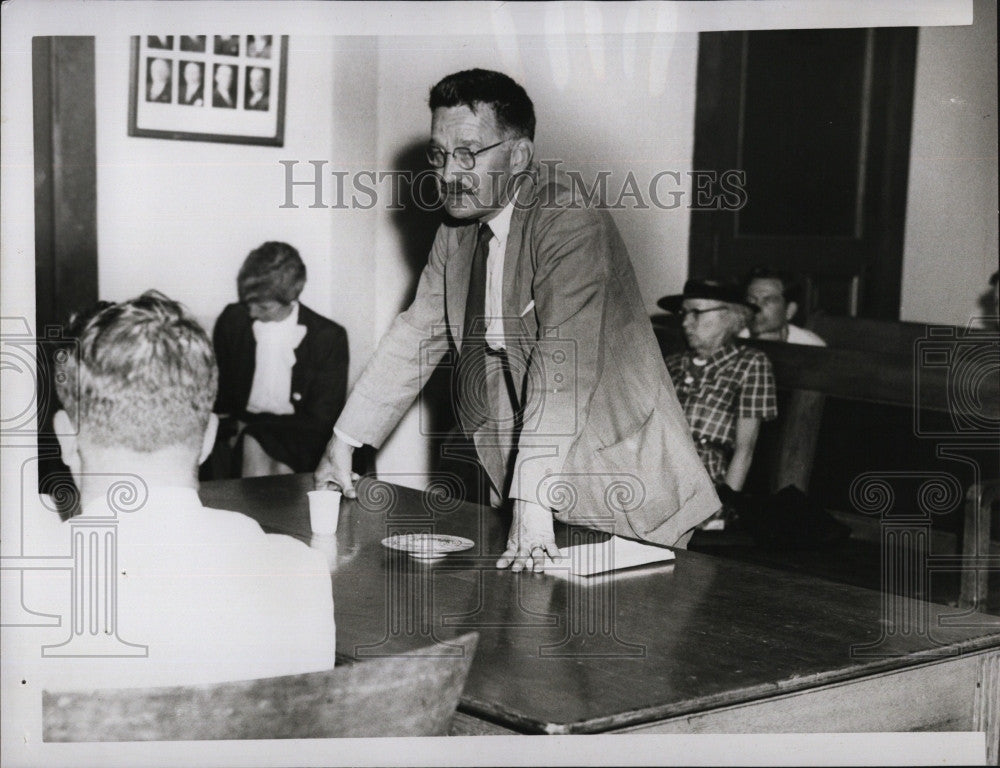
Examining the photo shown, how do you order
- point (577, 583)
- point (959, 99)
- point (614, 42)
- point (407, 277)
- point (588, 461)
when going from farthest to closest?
point (959, 99), point (614, 42), point (407, 277), point (588, 461), point (577, 583)

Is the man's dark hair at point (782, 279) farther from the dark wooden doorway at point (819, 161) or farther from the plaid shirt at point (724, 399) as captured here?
the plaid shirt at point (724, 399)

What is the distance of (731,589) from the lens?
6.30 ft

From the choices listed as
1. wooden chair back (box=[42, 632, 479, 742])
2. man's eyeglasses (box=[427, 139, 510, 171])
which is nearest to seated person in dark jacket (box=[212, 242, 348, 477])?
man's eyeglasses (box=[427, 139, 510, 171])

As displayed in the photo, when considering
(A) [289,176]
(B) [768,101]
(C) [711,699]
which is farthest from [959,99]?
(C) [711,699]

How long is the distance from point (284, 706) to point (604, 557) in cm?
89

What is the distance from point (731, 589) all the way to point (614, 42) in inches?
132

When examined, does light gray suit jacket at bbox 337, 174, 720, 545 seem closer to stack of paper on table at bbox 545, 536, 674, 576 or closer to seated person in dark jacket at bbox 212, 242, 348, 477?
stack of paper on table at bbox 545, 536, 674, 576

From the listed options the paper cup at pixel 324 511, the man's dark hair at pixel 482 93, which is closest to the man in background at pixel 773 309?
the man's dark hair at pixel 482 93

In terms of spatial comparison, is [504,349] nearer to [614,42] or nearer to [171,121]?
[171,121]

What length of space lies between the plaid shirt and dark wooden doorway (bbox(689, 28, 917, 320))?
1138 mm

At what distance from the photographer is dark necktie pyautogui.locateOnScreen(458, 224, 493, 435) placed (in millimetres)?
2555

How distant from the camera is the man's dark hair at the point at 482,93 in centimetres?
245

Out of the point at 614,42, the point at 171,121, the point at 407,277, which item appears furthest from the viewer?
the point at 614,42

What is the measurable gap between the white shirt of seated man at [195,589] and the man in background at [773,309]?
10.0 ft
